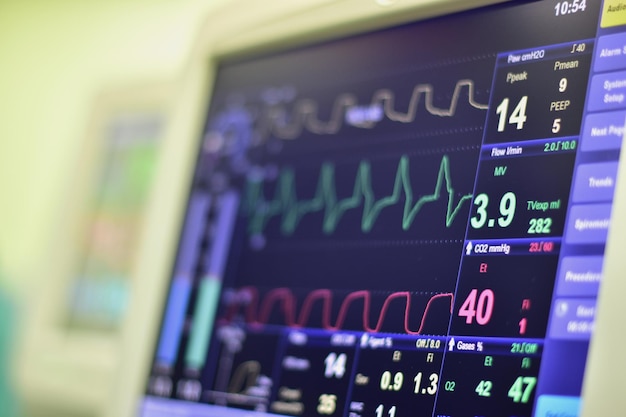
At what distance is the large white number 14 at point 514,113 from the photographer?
62 centimetres

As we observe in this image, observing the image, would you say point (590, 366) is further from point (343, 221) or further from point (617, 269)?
point (343, 221)

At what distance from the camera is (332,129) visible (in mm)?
772

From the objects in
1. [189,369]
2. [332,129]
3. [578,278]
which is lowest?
[189,369]

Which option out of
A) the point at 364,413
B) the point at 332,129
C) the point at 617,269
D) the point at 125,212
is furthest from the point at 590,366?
the point at 125,212

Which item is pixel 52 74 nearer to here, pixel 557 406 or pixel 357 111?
pixel 357 111

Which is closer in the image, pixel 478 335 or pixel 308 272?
pixel 478 335

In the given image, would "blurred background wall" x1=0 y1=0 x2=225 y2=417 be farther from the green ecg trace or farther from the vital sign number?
the vital sign number

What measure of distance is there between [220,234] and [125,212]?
575mm

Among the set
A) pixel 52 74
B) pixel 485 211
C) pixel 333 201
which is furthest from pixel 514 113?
pixel 52 74

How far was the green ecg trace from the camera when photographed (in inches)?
25.9

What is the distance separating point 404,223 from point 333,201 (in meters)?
0.09

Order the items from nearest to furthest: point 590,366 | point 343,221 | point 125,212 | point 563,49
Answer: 1. point 590,366
2. point 563,49
3. point 343,221
4. point 125,212

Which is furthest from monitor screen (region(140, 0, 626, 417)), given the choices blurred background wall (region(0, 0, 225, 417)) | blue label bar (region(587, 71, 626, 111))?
blurred background wall (region(0, 0, 225, 417))

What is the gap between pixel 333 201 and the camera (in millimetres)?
746
